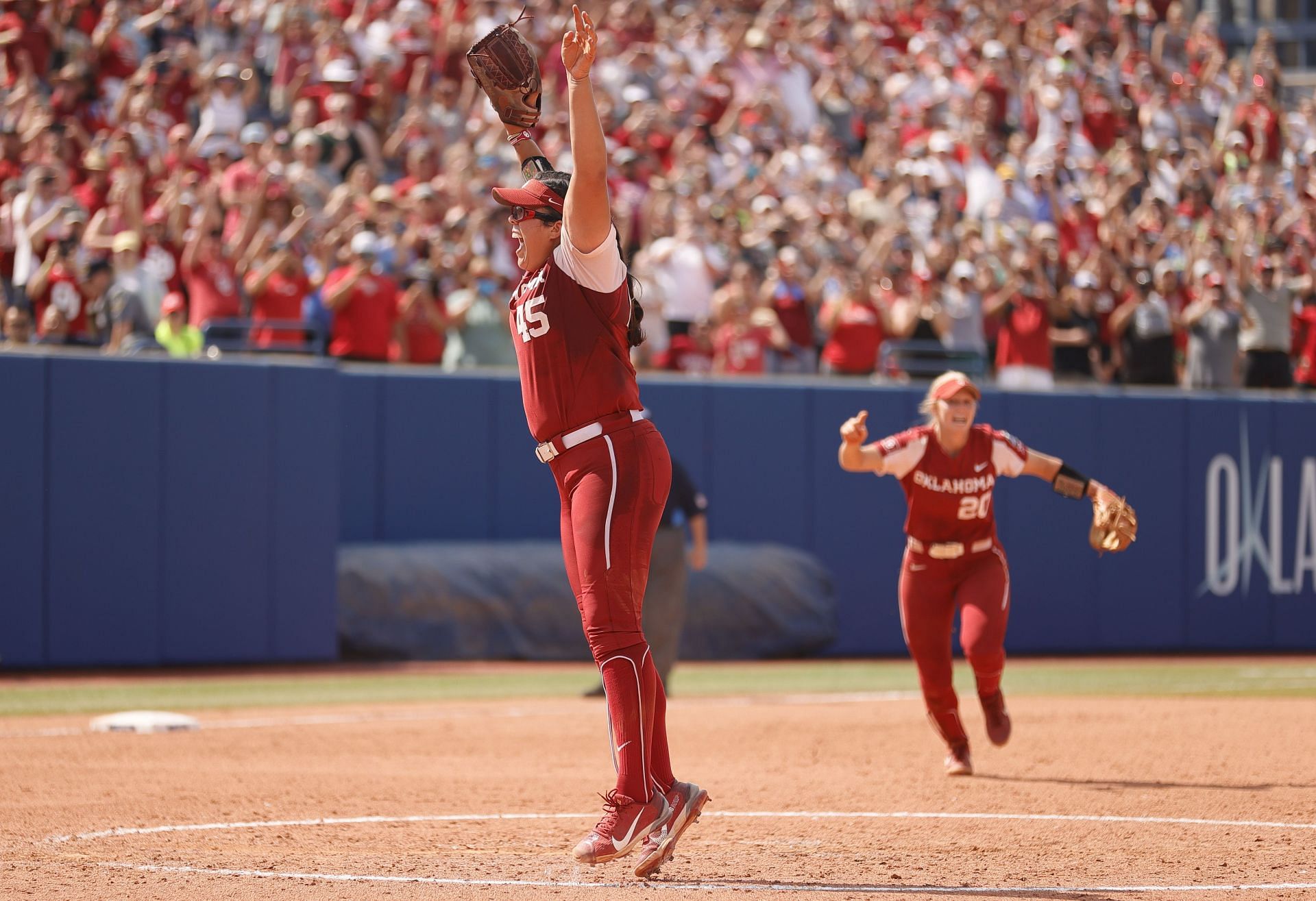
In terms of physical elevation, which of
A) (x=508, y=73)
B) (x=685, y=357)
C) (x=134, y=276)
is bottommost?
(x=685, y=357)

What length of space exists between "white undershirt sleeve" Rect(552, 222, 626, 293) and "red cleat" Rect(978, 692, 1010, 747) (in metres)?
4.23

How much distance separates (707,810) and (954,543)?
7.29 feet

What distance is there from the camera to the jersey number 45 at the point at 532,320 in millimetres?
5797

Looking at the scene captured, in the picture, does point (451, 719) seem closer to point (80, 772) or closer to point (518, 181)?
point (80, 772)

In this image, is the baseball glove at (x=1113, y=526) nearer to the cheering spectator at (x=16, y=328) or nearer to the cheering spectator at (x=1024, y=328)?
the cheering spectator at (x=1024, y=328)

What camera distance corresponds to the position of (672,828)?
5.78m

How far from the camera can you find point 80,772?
28.4ft

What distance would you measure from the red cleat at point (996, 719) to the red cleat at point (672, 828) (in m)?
3.50

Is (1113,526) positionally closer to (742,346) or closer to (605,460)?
(605,460)

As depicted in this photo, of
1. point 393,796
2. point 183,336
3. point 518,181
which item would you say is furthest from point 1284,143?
point 393,796

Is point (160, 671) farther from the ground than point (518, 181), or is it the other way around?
point (518, 181)

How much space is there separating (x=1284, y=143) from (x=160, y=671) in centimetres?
1685

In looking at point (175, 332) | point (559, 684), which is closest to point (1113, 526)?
point (559, 684)

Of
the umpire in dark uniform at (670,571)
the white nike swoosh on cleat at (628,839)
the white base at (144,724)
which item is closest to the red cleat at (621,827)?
the white nike swoosh on cleat at (628,839)
